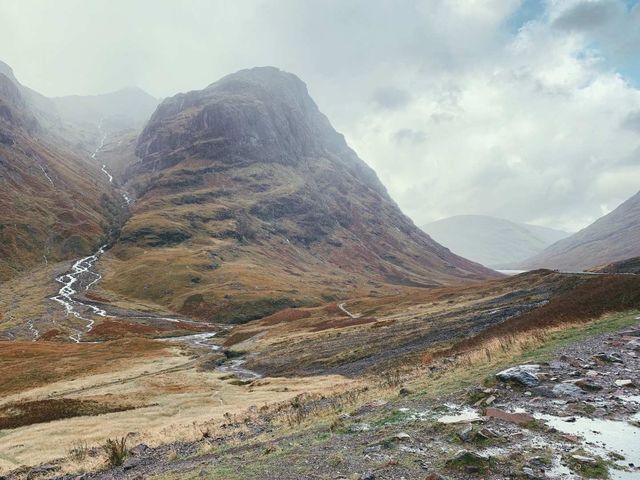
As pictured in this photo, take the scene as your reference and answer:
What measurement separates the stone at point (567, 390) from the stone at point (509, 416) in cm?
284

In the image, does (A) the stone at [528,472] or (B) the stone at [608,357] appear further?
(B) the stone at [608,357]

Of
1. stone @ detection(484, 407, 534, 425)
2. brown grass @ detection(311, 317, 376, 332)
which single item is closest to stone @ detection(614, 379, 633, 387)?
stone @ detection(484, 407, 534, 425)

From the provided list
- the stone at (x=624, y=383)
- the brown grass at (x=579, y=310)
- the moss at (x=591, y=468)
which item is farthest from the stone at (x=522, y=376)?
the brown grass at (x=579, y=310)

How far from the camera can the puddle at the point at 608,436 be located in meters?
11.4

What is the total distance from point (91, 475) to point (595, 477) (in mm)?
23298

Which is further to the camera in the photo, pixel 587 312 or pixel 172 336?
pixel 172 336

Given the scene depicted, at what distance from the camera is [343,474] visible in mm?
12938

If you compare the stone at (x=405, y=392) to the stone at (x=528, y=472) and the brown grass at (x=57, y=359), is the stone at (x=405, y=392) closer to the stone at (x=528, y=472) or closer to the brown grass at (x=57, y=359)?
the stone at (x=528, y=472)

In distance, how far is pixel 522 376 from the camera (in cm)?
1830

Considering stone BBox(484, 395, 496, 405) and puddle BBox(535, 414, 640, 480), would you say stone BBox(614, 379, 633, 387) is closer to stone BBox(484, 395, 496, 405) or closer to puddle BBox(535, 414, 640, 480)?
puddle BBox(535, 414, 640, 480)

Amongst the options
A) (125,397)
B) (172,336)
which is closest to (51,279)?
(172,336)

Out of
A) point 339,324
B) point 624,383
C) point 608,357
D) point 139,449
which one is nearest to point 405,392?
point 608,357

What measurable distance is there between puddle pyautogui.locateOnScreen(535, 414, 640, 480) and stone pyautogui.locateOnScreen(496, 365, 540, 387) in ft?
10.9

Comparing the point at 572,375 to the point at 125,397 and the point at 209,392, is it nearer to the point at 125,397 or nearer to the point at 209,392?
the point at 209,392
